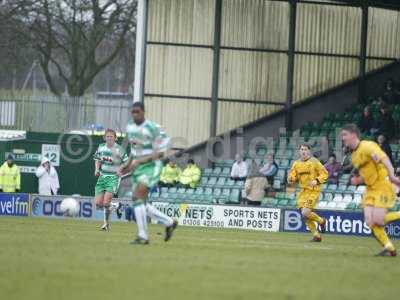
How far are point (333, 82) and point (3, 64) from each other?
82.1 feet

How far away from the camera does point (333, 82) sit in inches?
1598

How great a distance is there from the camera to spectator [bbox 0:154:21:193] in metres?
37.1

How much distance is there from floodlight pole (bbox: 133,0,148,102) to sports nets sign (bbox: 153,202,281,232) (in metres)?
7.12

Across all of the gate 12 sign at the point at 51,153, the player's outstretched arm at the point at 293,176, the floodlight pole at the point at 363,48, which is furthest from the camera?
the gate 12 sign at the point at 51,153

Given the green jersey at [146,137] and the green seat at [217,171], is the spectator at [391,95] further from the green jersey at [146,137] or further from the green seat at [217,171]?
the green jersey at [146,137]

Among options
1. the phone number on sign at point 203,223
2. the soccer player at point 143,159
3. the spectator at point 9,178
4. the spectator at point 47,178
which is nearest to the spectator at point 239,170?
the phone number on sign at point 203,223

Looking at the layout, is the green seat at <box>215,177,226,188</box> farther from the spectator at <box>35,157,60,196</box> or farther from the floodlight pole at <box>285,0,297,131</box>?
the spectator at <box>35,157,60,196</box>

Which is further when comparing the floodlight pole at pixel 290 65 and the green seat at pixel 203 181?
the floodlight pole at pixel 290 65

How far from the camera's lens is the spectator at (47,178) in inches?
1543

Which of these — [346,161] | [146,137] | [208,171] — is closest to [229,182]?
[208,171]

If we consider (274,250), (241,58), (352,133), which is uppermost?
(241,58)

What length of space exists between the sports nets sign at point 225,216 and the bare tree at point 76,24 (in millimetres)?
27318

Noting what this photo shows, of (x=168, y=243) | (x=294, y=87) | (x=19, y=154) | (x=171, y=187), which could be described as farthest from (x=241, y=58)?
(x=168, y=243)

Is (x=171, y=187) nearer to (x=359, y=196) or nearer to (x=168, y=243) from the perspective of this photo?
(x=359, y=196)
